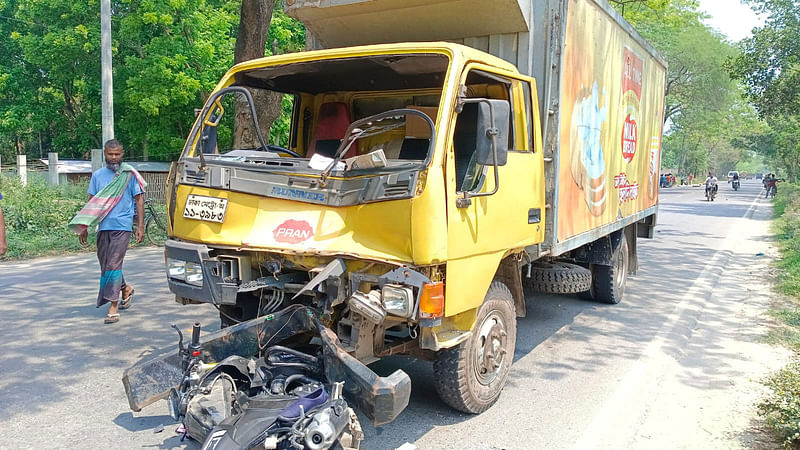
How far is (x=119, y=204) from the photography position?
235 inches

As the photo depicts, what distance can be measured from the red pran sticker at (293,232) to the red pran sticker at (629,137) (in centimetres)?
449

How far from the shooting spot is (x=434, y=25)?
4809 millimetres

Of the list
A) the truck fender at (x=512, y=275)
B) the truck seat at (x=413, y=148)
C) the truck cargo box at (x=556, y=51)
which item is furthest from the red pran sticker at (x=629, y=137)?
the truck seat at (x=413, y=148)

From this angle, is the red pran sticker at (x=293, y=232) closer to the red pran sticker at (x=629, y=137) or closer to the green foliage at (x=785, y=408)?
the green foliage at (x=785, y=408)

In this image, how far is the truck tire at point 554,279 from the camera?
5773mm

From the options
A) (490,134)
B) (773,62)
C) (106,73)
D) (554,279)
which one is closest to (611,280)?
(554,279)

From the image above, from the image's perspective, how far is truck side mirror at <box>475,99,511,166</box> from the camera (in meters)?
3.54

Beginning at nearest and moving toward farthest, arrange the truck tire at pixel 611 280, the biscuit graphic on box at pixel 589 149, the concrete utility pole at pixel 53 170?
the biscuit graphic on box at pixel 589 149 < the truck tire at pixel 611 280 < the concrete utility pole at pixel 53 170

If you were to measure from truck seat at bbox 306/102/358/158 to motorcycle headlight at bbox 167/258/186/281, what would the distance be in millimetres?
1827

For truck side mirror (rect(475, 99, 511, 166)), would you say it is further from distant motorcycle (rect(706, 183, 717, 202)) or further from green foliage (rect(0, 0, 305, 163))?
distant motorcycle (rect(706, 183, 717, 202))

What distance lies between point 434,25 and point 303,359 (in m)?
2.84

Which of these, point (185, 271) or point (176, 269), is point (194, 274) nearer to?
point (185, 271)

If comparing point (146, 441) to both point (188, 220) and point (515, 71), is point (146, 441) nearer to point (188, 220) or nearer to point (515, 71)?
point (188, 220)

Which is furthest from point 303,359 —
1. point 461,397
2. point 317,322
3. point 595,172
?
point 595,172
